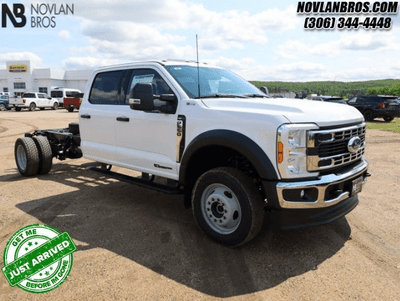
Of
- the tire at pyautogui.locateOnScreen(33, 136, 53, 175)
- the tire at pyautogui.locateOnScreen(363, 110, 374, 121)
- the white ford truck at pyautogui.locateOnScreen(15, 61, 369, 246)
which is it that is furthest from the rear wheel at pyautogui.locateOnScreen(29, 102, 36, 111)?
the white ford truck at pyautogui.locateOnScreen(15, 61, 369, 246)

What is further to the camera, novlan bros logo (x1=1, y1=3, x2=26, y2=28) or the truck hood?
novlan bros logo (x1=1, y1=3, x2=26, y2=28)

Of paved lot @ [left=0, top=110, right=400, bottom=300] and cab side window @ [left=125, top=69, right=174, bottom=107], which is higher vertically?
cab side window @ [left=125, top=69, right=174, bottom=107]

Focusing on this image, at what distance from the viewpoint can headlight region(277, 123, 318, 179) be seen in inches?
127

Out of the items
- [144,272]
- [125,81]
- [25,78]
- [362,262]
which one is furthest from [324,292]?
[25,78]

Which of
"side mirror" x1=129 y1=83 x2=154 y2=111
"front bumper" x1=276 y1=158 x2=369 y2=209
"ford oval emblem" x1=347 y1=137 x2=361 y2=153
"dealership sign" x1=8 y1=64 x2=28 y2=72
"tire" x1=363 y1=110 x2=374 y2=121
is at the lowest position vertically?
"tire" x1=363 y1=110 x2=374 y2=121

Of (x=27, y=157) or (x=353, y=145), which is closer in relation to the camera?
(x=353, y=145)

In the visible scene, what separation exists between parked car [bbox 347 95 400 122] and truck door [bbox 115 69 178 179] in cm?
1866

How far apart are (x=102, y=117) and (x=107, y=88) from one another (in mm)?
458

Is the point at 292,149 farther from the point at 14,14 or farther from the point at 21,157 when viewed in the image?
the point at 14,14

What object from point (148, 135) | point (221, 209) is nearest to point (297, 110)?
point (221, 209)

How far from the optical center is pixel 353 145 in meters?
3.68

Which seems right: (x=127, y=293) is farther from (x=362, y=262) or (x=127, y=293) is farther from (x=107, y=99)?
(x=107, y=99)

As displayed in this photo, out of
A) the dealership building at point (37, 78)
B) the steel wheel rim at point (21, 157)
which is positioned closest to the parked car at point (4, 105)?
the dealership building at point (37, 78)

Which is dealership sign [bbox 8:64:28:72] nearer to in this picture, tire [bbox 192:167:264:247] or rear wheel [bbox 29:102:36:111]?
rear wheel [bbox 29:102:36:111]
